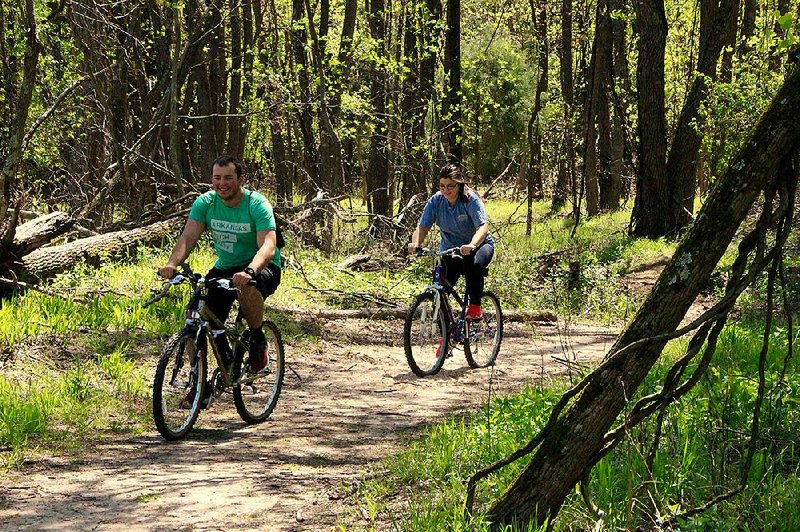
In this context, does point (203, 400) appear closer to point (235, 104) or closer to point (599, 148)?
point (235, 104)

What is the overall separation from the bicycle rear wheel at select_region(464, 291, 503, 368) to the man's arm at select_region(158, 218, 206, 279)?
392 cm

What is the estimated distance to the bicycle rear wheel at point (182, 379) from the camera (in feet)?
22.7

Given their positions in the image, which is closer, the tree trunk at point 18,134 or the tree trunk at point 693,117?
the tree trunk at point 18,134

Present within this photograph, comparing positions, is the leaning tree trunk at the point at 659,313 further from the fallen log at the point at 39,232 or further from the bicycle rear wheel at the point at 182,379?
the fallen log at the point at 39,232

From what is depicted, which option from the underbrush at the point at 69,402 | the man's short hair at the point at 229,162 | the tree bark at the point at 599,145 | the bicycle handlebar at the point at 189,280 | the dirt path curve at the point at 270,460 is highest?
the tree bark at the point at 599,145

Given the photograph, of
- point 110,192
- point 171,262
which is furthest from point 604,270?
point 171,262

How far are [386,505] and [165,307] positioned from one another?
20.4ft

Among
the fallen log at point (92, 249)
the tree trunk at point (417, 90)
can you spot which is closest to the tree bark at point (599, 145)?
the tree trunk at point (417, 90)

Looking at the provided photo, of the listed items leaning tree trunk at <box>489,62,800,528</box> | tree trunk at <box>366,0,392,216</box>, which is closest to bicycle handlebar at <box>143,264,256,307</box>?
leaning tree trunk at <box>489,62,800,528</box>

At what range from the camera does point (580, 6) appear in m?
28.4

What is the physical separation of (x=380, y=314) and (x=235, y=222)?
592cm

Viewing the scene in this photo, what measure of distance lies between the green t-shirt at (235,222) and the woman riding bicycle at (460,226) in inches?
103

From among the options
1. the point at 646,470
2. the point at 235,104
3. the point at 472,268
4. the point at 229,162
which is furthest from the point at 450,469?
the point at 235,104

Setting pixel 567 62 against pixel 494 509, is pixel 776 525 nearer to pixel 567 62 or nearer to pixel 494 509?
pixel 494 509
